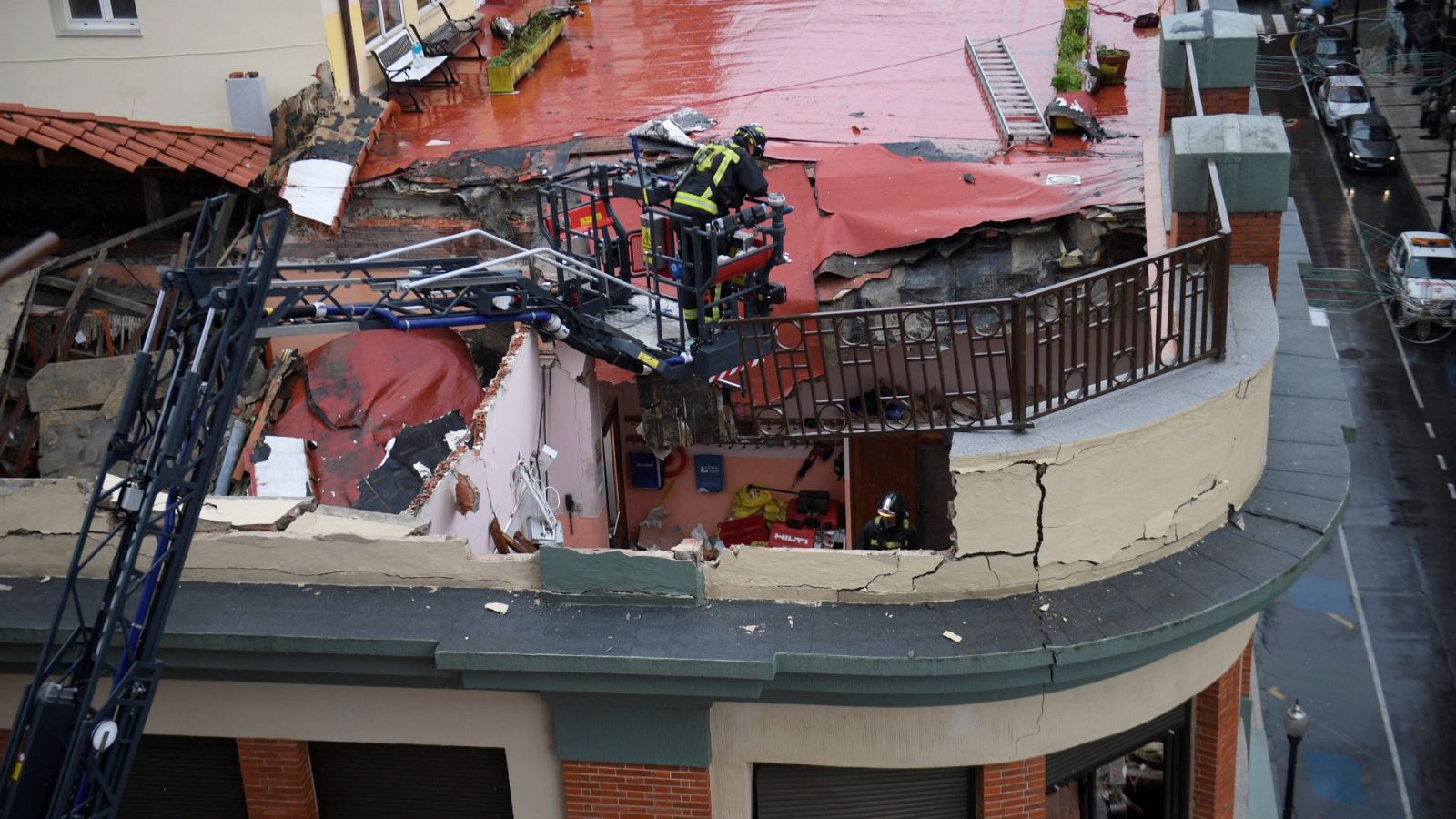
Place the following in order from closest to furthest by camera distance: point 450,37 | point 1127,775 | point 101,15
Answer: point 1127,775 < point 101,15 < point 450,37

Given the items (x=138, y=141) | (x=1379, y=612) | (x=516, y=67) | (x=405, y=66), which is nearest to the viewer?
(x=138, y=141)

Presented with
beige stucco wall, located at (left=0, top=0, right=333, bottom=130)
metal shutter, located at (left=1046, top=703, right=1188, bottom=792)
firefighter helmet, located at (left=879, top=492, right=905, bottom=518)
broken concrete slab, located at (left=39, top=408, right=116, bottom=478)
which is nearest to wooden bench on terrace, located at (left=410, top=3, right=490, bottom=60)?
beige stucco wall, located at (left=0, top=0, right=333, bottom=130)

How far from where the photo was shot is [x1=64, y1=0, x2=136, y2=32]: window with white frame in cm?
1933

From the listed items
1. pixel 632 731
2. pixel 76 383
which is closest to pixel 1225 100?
pixel 632 731

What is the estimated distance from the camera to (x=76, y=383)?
629 inches

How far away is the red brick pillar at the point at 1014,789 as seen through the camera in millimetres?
11273

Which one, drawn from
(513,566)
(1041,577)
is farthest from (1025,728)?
(513,566)

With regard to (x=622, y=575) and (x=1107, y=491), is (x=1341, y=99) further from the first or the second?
(x=622, y=575)

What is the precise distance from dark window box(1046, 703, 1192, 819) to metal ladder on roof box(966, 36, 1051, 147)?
7.77 metres

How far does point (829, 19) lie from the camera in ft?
83.0

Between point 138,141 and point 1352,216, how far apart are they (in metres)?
39.0

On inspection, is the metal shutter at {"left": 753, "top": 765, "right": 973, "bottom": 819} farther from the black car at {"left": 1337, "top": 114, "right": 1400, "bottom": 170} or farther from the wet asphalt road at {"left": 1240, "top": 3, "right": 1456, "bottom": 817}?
the black car at {"left": 1337, "top": 114, "right": 1400, "bottom": 170}

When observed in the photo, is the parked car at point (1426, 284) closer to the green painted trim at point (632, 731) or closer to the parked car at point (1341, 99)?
the parked car at point (1341, 99)

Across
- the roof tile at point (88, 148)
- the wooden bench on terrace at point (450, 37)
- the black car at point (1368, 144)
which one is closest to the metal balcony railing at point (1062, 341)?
the roof tile at point (88, 148)
